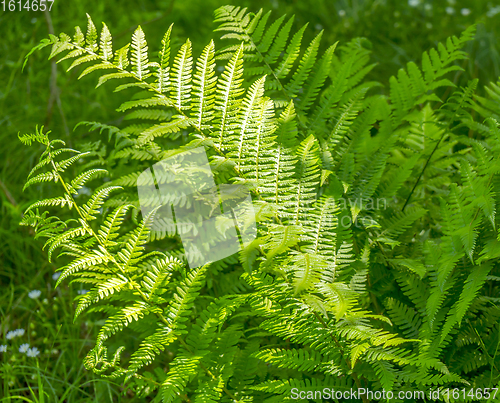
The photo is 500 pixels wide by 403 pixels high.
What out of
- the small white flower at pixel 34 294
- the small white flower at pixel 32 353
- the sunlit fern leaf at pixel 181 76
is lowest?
the small white flower at pixel 32 353

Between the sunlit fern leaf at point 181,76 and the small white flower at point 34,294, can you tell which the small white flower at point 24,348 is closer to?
the small white flower at point 34,294

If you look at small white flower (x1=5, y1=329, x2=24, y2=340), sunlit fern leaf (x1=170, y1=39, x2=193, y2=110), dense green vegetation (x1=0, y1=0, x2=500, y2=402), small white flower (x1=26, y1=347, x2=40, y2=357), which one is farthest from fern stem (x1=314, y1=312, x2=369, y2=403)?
small white flower (x1=5, y1=329, x2=24, y2=340)

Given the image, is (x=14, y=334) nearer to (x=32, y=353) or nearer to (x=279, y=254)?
(x=32, y=353)

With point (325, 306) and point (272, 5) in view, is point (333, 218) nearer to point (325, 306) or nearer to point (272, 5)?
point (325, 306)

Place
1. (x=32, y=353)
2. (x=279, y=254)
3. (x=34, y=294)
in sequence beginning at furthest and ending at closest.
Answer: (x=34, y=294) → (x=32, y=353) → (x=279, y=254)

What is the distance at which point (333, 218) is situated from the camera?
130cm

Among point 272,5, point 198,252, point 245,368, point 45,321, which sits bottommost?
point 45,321

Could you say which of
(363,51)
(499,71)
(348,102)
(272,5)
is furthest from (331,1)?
(348,102)

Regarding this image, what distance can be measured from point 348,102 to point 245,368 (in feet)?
3.57

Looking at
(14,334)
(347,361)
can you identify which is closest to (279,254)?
(347,361)

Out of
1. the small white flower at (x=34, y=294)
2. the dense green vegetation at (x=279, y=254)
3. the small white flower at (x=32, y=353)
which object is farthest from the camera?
the small white flower at (x=34, y=294)

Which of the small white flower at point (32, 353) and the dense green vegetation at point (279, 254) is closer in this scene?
the dense green vegetation at point (279, 254)

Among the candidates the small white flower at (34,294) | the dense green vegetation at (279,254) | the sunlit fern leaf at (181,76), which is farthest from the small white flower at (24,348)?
the sunlit fern leaf at (181,76)

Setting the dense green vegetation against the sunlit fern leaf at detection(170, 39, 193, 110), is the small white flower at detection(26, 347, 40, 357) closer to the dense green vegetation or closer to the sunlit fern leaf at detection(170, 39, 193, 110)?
the dense green vegetation
